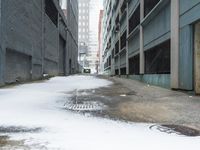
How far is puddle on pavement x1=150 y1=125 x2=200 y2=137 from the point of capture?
15.5 ft

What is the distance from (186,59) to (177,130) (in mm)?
6765

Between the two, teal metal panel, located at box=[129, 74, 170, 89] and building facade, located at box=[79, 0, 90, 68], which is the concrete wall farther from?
building facade, located at box=[79, 0, 90, 68]

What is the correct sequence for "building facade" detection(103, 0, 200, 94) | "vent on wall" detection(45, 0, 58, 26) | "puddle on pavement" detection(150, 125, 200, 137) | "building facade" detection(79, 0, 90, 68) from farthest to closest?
"building facade" detection(79, 0, 90, 68), "vent on wall" detection(45, 0, 58, 26), "building facade" detection(103, 0, 200, 94), "puddle on pavement" detection(150, 125, 200, 137)

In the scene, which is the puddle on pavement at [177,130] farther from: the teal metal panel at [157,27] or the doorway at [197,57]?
the teal metal panel at [157,27]

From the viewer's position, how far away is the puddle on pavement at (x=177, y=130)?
472cm

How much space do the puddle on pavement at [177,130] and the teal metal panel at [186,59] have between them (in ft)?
19.7

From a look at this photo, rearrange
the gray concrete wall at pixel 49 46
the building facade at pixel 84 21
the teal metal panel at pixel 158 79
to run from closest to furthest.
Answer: the teal metal panel at pixel 158 79 < the gray concrete wall at pixel 49 46 < the building facade at pixel 84 21

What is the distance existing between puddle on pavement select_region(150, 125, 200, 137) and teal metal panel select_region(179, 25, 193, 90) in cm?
599

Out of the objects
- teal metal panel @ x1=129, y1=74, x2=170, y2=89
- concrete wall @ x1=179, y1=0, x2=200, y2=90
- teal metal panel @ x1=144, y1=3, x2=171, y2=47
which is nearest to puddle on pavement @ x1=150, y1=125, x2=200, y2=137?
concrete wall @ x1=179, y1=0, x2=200, y2=90

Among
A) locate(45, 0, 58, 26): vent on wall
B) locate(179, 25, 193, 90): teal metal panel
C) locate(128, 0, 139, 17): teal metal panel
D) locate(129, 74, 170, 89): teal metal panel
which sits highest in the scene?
locate(45, 0, 58, 26): vent on wall

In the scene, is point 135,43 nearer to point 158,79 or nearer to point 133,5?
point 133,5

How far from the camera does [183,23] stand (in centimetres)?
1156

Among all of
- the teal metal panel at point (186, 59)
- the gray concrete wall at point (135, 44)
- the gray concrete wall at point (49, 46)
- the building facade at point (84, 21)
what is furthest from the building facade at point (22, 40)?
the building facade at point (84, 21)

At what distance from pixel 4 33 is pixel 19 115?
33.2 ft
